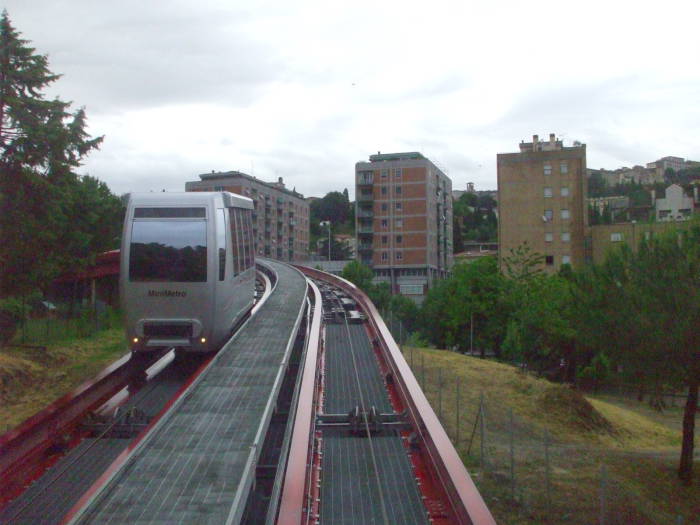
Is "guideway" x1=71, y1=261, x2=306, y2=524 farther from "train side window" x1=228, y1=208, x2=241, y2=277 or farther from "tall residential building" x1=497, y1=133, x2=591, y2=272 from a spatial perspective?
"tall residential building" x1=497, y1=133, x2=591, y2=272

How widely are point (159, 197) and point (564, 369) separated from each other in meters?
30.2

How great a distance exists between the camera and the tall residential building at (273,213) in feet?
260

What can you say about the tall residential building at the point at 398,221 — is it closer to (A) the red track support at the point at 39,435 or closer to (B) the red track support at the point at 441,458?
(B) the red track support at the point at 441,458

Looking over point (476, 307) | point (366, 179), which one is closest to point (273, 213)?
point (366, 179)

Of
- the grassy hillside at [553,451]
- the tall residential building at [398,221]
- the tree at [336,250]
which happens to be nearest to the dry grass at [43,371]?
the grassy hillside at [553,451]

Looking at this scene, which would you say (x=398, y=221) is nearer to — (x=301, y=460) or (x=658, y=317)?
(x=658, y=317)

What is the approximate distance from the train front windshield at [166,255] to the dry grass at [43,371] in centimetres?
364

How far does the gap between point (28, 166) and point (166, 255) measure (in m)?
7.55

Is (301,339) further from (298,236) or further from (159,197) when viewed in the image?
(298,236)

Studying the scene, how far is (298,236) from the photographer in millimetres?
102125

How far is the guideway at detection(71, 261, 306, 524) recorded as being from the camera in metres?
6.93

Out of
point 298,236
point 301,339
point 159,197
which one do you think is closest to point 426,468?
point 159,197

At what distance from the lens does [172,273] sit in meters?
13.3

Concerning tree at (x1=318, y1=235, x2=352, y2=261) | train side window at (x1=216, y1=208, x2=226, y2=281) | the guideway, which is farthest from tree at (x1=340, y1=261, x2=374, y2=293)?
the guideway
